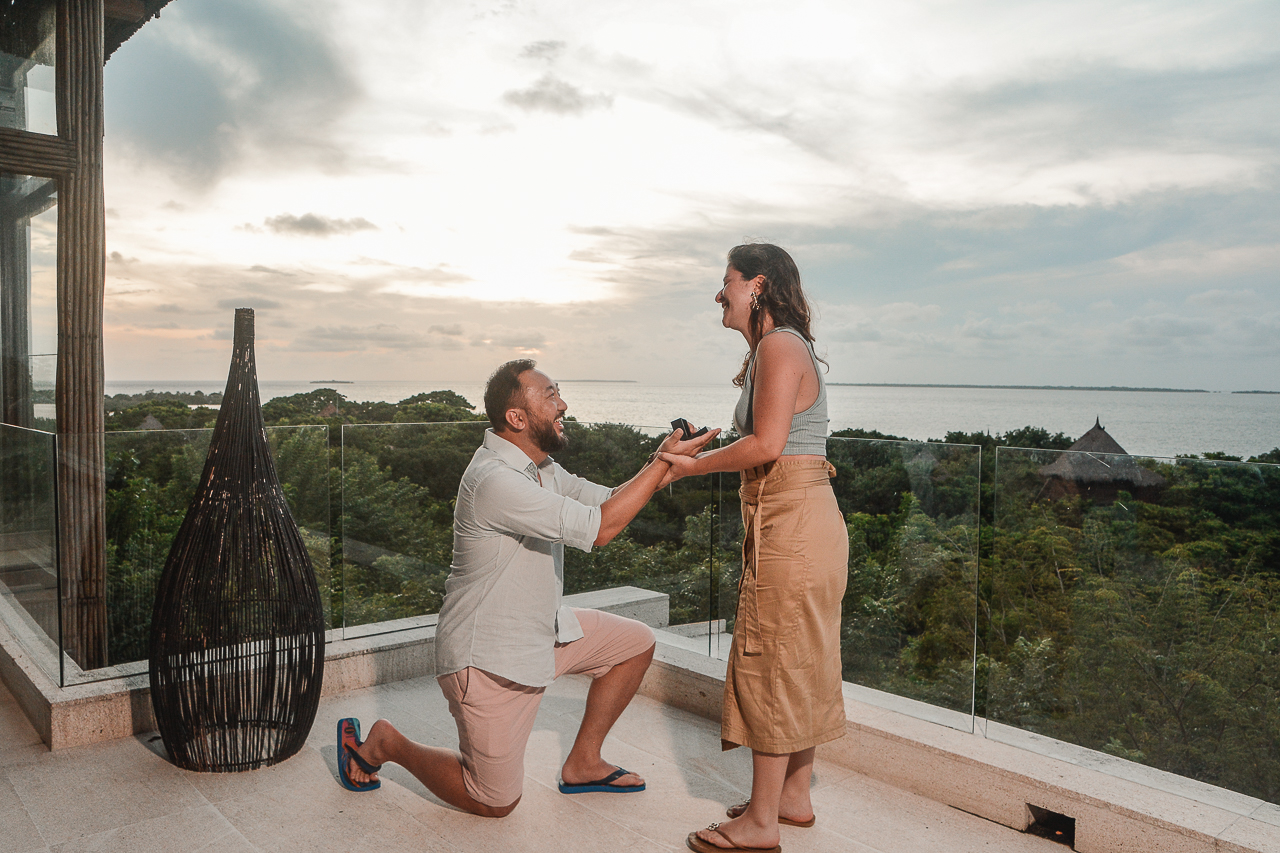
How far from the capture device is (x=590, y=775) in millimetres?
2660

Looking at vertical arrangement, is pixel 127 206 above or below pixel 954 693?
above

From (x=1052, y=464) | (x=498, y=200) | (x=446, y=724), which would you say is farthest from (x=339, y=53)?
(x=498, y=200)

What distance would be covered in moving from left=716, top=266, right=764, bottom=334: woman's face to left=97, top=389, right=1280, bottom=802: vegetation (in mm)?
1018

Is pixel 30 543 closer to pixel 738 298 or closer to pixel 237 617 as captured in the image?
pixel 237 617

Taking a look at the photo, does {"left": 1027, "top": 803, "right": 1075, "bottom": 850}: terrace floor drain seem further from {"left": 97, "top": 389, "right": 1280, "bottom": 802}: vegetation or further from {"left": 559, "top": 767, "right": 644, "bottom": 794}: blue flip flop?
{"left": 559, "top": 767, "right": 644, "bottom": 794}: blue flip flop

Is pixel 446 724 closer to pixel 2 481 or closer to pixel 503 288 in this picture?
pixel 2 481

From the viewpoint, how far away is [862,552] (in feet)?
10.2

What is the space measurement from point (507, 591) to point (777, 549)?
0.75 meters

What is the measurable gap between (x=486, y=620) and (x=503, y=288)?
43494 millimetres

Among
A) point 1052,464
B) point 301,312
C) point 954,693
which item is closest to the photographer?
point 1052,464

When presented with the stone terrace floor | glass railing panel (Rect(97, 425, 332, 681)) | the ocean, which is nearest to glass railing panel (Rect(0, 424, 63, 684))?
glass railing panel (Rect(97, 425, 332, 681))

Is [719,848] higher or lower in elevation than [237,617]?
lower

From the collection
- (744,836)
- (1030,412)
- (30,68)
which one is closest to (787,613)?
(744,836)

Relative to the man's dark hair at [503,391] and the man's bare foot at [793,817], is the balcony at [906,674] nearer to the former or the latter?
the man's bare foot at [793,817]
